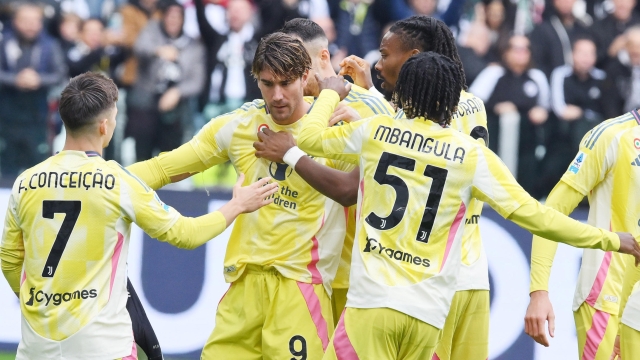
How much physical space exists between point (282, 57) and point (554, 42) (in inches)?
240

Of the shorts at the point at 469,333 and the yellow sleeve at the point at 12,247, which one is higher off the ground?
the yellow sleeve at the point at 12,247

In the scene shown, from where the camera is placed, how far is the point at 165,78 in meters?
10.6

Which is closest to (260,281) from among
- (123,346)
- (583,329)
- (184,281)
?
(123,346)

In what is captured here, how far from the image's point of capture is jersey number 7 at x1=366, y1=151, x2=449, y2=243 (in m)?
4.59

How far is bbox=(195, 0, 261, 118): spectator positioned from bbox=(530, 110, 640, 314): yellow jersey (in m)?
5.50

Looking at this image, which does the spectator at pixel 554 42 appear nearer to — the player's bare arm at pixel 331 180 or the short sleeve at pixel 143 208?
the player's bare arm at pixel 331 180

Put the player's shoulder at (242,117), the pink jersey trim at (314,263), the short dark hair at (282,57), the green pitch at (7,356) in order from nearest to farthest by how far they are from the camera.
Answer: the short dark hair at (282,57) < the pink jersey trim at (314,263) < the player's shoulder at (242,117) < the green pitch at (7,356)

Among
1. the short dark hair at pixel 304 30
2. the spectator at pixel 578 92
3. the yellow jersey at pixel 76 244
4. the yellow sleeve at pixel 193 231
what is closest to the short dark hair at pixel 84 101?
the yellow jersey at pixel 76 244

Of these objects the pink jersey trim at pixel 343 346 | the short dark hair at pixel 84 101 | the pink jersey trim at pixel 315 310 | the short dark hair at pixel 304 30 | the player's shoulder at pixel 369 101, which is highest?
the short dark hair at pixel 304 30

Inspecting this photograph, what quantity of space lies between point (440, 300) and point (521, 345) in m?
3.56

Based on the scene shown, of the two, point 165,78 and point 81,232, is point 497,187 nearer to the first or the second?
point 81,232

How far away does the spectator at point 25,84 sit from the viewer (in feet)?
33.6

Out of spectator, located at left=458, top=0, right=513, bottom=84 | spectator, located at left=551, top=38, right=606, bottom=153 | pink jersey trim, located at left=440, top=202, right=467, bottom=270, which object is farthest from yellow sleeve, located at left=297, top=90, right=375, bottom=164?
spectator, located at left=551, top=38, right=606, bottom=153

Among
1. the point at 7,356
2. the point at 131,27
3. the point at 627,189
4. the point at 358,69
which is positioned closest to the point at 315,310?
the point at 358,69
